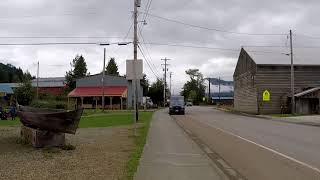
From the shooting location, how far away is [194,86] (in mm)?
186500

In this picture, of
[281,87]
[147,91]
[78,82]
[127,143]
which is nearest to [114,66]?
[147,91]

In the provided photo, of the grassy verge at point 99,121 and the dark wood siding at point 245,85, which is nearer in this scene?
the grassy verge at point 99,121

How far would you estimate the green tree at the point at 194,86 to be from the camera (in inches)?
7023

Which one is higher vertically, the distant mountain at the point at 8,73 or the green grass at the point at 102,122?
the distant mountain at the point at 8,73

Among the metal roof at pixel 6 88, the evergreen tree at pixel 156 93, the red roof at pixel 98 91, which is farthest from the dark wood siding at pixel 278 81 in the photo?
the evergreen tree at pixel 156 93

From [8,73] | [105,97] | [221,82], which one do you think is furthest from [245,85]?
[221,82]

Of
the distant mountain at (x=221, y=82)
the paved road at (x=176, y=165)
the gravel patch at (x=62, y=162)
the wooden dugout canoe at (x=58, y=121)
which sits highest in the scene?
the distant mountain at (x=221, y=82)

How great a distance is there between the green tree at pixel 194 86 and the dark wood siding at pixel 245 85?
89191mm

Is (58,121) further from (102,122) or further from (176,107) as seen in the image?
(176,107)

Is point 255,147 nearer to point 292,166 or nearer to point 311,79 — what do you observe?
point 292,166

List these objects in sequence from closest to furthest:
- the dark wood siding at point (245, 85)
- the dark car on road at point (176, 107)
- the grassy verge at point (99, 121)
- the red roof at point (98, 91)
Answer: the grassy verge at point (99, 121), the dark car on road at point (176, 107), the dark wood siding at point (245, 85), the red roof at point (98, 91)

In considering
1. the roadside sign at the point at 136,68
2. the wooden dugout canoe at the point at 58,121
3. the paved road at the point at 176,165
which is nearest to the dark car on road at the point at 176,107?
the roadside sign at the point at 136,68

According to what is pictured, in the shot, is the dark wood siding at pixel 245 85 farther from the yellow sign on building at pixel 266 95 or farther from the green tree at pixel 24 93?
the green tree at pixel 24 93

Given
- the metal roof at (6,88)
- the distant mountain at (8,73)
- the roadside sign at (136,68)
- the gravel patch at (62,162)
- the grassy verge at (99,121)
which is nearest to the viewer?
the gravel patch at (62,162)
